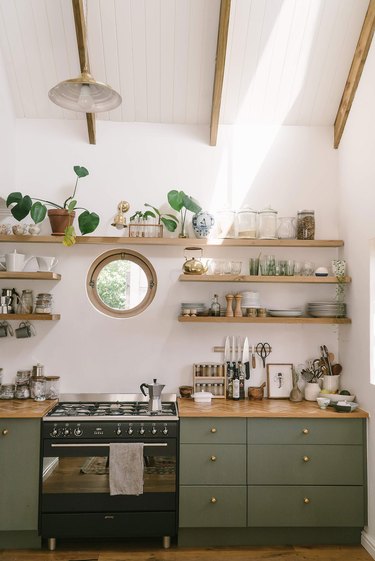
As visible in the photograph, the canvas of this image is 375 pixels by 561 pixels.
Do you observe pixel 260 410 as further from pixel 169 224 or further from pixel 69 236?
pixel 69 236

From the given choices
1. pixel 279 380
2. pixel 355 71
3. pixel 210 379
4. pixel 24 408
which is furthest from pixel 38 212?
pixel 355 71

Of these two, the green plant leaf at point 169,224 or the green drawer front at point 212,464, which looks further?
the green plant leaf at point 169,224

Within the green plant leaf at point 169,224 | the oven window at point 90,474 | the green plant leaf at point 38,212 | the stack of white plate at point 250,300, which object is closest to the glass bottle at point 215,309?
the stack of white plate at point 250,300

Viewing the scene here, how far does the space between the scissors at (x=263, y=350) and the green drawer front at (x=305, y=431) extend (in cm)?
74

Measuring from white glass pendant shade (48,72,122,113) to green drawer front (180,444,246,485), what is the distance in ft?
7.81

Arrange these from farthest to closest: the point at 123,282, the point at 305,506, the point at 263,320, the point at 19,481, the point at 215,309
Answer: the point at 123,282 → the point at 215,309 → the point at 263,320 → the point at 305,506 → the point at 19,481

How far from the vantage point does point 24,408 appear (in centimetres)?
385

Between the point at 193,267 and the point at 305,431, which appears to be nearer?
the point at 305,431

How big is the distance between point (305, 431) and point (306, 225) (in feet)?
5.51

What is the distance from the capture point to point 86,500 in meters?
3.65

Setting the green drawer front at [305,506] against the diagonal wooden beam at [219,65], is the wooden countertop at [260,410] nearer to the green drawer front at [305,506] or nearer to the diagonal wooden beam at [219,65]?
the green drawer front at [305,506]

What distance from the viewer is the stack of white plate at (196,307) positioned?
427 centimetres

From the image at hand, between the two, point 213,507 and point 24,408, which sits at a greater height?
point 24,408

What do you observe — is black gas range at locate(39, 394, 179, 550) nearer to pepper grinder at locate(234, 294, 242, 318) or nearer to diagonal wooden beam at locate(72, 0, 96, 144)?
pepper grinder at locate(234, 294, 242, 318)
